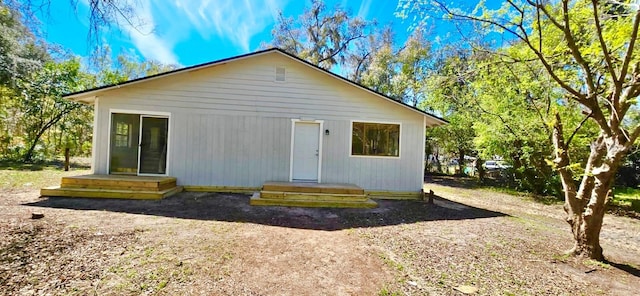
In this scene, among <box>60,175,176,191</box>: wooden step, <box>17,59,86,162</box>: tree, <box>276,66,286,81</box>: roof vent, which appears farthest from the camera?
<box>17,59,86,162</box>: tree

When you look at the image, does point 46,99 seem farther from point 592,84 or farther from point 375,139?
point 592,84

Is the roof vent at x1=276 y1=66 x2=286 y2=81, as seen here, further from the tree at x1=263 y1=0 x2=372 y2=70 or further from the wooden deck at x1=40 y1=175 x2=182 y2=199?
the tree at x1=263 y1=0 x2=372 y2=70

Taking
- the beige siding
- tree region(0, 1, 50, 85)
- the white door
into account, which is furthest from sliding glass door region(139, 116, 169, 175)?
tree region(0, 1, 50, 85)

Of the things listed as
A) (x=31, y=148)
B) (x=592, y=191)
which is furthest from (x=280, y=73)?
(x=31, y=148)

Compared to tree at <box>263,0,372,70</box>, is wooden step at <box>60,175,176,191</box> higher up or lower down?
lower down

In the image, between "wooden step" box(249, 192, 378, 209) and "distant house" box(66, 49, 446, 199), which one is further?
"distant house" box(66, 49, 446, 199)

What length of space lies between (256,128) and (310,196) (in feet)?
8.47

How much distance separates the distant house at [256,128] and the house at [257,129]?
3 centimetres

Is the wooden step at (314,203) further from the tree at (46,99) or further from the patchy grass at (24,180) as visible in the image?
the tree at (46,99)

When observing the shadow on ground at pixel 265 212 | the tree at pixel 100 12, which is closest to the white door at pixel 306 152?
the shadow on ground at pixel 265 212

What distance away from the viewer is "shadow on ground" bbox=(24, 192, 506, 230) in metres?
5.19

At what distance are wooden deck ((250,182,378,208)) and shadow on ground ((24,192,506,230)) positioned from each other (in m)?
0.30

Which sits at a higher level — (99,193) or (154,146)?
(154,146)

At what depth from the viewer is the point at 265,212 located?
226 inches
